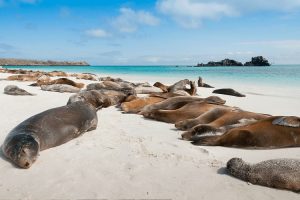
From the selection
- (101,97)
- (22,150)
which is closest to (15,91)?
(101,97)

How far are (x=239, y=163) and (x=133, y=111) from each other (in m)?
4.84

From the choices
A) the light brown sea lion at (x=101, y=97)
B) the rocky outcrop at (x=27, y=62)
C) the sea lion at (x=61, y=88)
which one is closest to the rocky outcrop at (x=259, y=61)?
the rocky outcrop at (x=27, y=62)

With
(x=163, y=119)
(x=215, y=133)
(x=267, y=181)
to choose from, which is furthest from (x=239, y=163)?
(x=163, y=119)

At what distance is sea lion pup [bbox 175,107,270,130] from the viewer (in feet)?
19.9

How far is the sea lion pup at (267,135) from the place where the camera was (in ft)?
16.8

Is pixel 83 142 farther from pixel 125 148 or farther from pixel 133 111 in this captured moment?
pixel 133 111

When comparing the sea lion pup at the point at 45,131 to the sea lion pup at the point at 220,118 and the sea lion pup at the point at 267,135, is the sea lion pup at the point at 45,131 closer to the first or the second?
the sea lion pup at the point at 220,118

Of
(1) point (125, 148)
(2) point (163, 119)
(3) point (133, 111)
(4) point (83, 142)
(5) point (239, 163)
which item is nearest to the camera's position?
(5) point (239, 163)

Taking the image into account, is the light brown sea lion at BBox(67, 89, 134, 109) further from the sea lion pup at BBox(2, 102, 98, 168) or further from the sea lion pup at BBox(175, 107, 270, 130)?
the sea lion pup at BBox(175, 107, 270, 130)

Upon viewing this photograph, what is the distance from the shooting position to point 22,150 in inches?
168

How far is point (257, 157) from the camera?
4742 mm

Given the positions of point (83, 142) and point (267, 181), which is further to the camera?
point (83, 142)

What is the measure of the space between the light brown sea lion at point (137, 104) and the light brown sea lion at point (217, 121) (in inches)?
91.1

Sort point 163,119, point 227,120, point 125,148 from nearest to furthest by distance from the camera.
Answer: point 125,148 → point 227,120 → point 163,119
